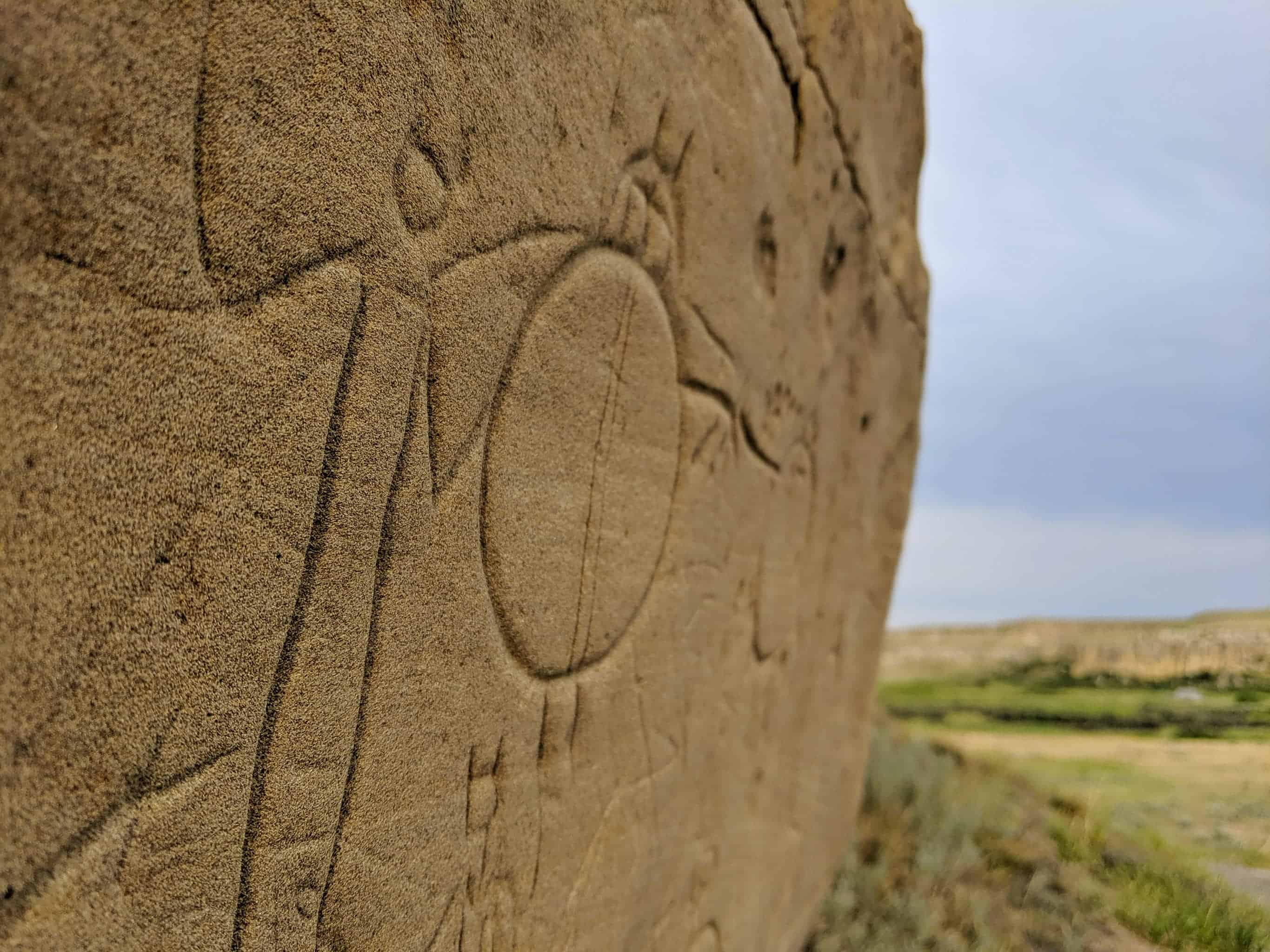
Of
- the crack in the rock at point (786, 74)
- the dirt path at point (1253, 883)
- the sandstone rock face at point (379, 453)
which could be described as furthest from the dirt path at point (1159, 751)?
the crack in the rock at point (786, 74)

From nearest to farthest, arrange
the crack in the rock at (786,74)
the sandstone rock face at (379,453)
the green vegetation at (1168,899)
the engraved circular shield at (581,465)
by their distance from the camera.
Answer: the sandstone rock face at (379,453), the engraved circular shield at (581,465), the crack in the rock at (786,74), the green vegetation at (1168,899)

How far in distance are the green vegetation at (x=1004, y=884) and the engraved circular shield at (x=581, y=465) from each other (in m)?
1.88

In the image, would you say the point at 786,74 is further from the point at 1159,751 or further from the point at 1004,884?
the point at 1004,884

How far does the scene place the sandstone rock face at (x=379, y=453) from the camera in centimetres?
88

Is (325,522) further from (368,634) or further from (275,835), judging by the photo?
(275,835)

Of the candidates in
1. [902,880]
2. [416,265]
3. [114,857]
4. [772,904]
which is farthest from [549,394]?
[902,880]

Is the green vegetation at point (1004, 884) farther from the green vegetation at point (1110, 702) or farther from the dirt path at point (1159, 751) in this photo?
the green vegetation at point (1110, 702)

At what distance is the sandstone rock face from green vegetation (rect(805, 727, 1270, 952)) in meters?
1.51

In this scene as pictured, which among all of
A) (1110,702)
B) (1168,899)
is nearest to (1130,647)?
(1110,702)

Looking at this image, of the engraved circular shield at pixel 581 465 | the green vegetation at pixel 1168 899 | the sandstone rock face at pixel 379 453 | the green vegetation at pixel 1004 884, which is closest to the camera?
the sandstone rock face at pixel 379 453

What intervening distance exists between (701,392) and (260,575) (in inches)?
43.3

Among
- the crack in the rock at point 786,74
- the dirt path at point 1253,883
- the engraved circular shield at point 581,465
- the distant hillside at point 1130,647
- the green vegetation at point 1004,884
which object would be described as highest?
the crack in the rock at point 786,74

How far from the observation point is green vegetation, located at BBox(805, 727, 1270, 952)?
2.85 metres

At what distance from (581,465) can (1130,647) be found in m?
2.57
